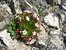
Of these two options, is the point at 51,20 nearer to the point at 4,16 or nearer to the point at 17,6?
the point at 17,6

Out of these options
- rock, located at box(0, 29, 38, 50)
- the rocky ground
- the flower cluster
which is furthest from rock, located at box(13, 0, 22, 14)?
rock, located at box(0, 29, 38, 50)

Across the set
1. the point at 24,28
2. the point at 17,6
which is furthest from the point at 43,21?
the point at 24,28

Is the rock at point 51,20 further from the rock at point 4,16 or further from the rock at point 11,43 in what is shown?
the rock at point 11,43

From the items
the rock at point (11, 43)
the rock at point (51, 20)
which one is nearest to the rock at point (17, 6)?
the rock at point (51, 20)

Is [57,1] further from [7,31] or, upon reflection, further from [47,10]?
[7,31]

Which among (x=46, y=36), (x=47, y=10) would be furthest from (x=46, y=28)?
(x=47, y=10)

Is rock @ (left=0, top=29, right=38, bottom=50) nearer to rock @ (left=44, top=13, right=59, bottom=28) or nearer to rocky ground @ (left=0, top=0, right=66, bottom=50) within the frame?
rocky ground @ (left=0, top=0, right=66, bottom=50)
